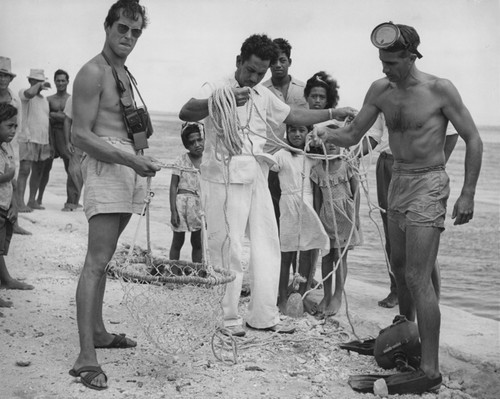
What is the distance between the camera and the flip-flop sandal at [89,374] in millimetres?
3656

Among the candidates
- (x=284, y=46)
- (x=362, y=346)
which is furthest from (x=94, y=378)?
(x=284, y=46)

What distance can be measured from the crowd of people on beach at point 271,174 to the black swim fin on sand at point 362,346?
0.98 feet

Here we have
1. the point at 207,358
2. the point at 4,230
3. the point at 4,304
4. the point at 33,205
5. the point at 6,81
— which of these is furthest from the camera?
the point at 33,205

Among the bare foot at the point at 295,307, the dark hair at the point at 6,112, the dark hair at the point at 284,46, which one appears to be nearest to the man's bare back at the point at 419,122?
the bare foot at the point at 295,307

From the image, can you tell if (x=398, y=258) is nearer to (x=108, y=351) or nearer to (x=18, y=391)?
(x=108, y=351)

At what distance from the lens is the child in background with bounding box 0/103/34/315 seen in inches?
203

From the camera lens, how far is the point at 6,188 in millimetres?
5348

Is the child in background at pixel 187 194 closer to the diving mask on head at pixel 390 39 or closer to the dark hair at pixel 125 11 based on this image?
the dark hair at pixel 125 11

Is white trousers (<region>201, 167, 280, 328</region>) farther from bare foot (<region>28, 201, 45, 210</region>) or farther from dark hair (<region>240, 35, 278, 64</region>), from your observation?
bare foot (<region>28, 201, 45, 210</region>)

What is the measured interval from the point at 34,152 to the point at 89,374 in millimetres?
6314

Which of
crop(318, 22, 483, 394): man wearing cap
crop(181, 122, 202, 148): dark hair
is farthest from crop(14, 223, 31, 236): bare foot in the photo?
crop(318, 22, 483, 394): man wearing cap

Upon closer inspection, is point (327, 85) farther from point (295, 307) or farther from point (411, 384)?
point (411, 384)

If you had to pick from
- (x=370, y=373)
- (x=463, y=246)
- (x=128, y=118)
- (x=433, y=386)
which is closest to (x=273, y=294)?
(x=370, y=373)

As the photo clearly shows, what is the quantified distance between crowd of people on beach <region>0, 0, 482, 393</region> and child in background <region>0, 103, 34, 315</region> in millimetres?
10
